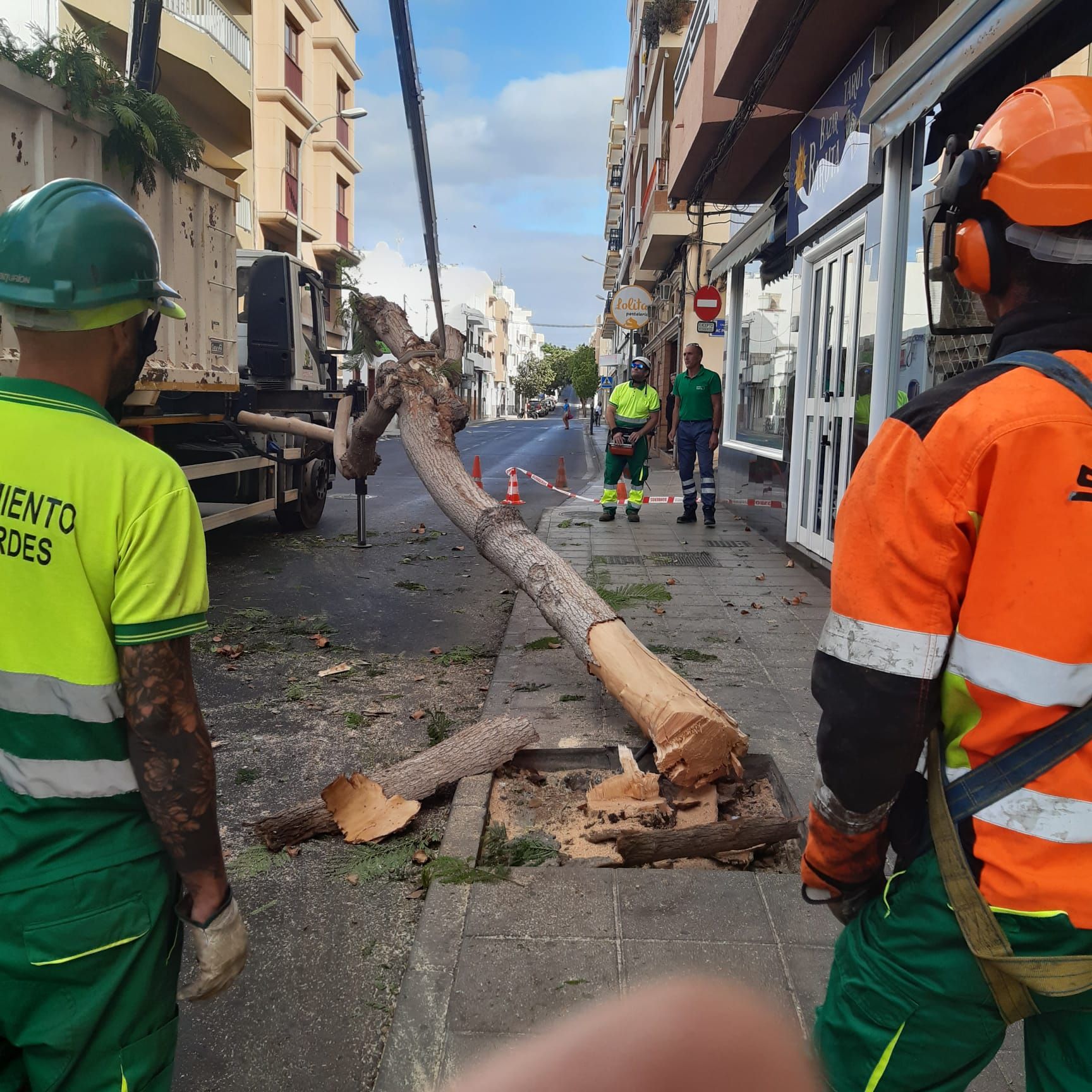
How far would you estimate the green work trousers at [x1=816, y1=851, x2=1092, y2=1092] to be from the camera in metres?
1.28

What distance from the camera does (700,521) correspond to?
39.6 ft

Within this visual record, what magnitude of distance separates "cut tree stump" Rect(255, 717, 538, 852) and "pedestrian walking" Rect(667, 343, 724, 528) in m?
7.61

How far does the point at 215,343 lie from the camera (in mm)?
8484

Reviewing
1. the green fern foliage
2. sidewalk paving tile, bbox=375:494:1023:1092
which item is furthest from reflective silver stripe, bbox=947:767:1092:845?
the green fern foliage

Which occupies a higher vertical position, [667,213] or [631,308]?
[667,213]

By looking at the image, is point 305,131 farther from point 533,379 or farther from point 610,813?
point 533,379

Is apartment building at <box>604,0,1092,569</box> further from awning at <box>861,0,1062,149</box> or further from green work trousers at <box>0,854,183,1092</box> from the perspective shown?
green work trousers at <box>0,854,183,1092</box>

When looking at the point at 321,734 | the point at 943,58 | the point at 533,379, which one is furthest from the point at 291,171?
the point at 533,379

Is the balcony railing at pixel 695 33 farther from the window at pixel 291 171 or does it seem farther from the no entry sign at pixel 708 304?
the window at pixel 291 171

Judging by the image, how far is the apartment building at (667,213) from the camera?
17.3 metres

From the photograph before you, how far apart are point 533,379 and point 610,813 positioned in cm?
11903

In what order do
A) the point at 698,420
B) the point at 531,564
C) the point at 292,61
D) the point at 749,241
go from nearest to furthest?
1. the point at 531,564
2. the point at 698,420
3. the point at 749,241
4. the point at 292,61

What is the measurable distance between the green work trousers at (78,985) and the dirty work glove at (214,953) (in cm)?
11

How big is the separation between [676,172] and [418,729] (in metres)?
12.3
